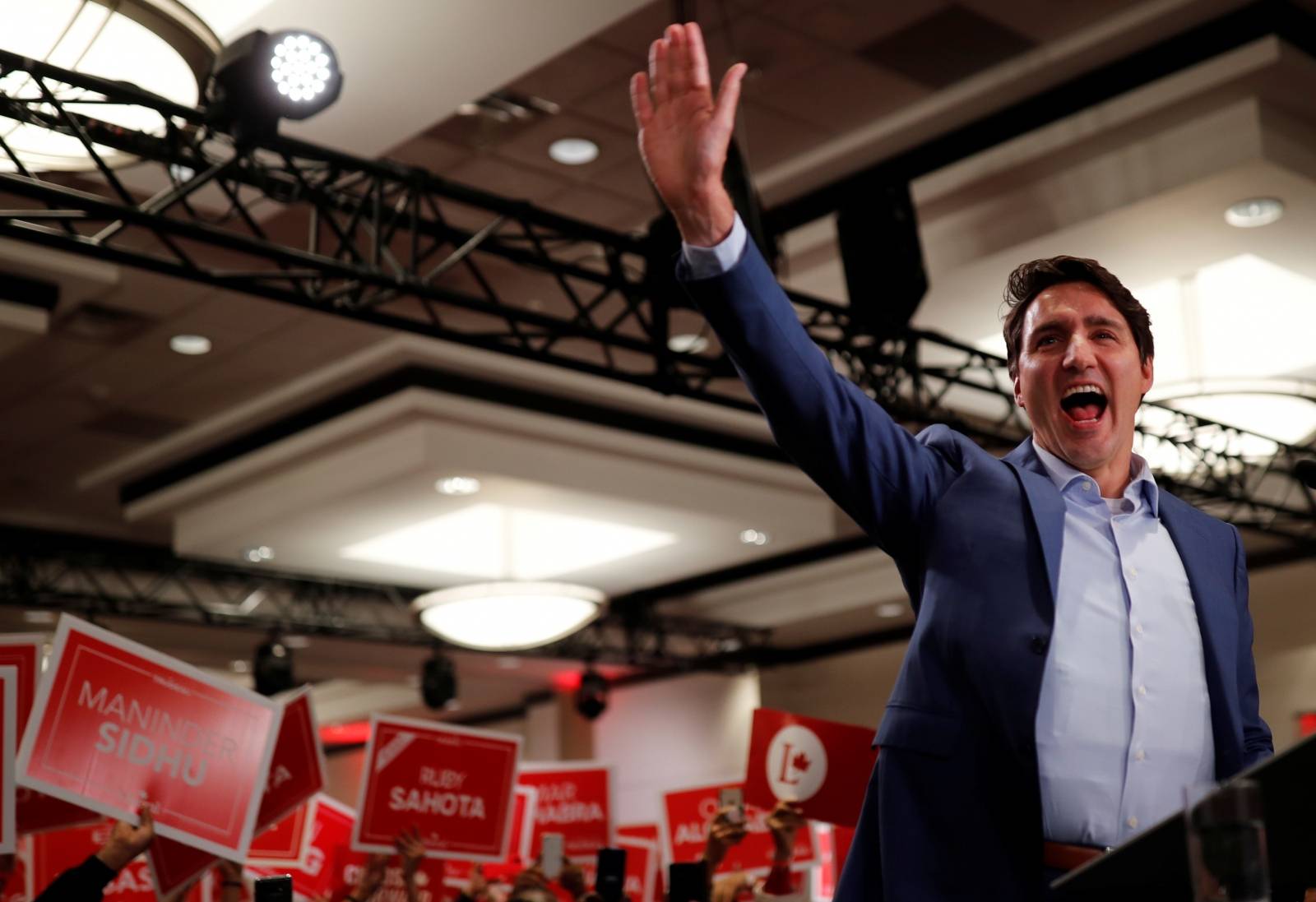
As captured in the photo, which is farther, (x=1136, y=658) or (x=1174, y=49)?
(x=1174, y=49)

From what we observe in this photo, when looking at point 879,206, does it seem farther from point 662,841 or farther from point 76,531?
point 76,531

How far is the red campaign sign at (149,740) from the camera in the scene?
11.0 feet

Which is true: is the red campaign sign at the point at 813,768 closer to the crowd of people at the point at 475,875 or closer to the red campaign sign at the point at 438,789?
the crowd of people at the point at 475,875

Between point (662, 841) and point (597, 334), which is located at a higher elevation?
point (597, 334)

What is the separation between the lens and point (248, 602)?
11.3 meters

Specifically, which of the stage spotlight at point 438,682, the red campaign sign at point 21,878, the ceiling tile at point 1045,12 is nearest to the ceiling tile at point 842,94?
the ceiling tile at point 1045,12

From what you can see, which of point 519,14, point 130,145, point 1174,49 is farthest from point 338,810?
point 1174,49

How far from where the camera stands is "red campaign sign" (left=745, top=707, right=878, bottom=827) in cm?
425

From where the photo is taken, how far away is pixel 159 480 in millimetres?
9438

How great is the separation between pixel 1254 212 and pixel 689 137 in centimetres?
486

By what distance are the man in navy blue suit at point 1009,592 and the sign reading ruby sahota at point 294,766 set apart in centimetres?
374

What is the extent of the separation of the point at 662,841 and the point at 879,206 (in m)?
3.24

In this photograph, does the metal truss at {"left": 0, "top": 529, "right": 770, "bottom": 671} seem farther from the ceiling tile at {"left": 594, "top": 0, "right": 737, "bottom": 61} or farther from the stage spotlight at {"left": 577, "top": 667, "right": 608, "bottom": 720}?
the ceiling tile at {"left": 594, "top": 0, "right": 737, "bottom": 61}

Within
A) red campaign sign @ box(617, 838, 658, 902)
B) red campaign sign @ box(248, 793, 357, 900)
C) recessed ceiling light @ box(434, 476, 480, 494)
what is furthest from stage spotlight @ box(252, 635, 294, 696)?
red campaign sign @ box(248, 793, 357, 900)
